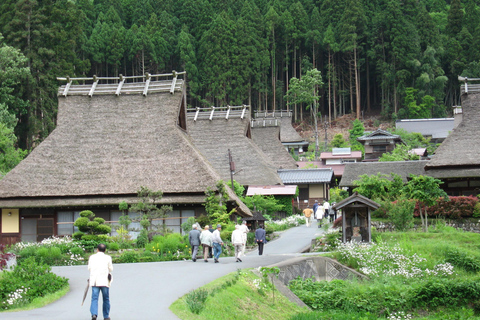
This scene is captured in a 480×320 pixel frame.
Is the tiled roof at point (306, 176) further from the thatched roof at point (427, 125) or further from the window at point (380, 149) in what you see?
the thatched roof at point (427, 125)

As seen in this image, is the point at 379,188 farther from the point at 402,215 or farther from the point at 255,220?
the point at 255,220

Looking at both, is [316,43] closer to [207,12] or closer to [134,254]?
[207,12]

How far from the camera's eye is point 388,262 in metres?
20.5

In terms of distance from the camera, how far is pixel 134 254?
23078mm

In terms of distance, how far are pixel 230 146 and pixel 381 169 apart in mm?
11685

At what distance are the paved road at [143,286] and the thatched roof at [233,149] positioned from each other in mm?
19842

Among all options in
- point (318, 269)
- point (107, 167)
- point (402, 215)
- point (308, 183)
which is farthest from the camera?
point (308, 183)

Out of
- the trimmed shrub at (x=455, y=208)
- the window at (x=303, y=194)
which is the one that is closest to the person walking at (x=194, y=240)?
the trimmed shrub at (x=455, y=208)

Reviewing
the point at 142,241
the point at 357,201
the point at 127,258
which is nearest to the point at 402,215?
the point at 357,201

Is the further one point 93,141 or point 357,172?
point 357,172

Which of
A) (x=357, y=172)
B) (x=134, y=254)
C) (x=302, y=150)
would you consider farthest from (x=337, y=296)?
(x=302, y=150)

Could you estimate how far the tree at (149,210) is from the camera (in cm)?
2636

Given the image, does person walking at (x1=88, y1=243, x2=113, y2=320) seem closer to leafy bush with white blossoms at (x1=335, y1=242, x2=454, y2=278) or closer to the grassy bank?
the grassy bank

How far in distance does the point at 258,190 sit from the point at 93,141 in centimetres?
1402
